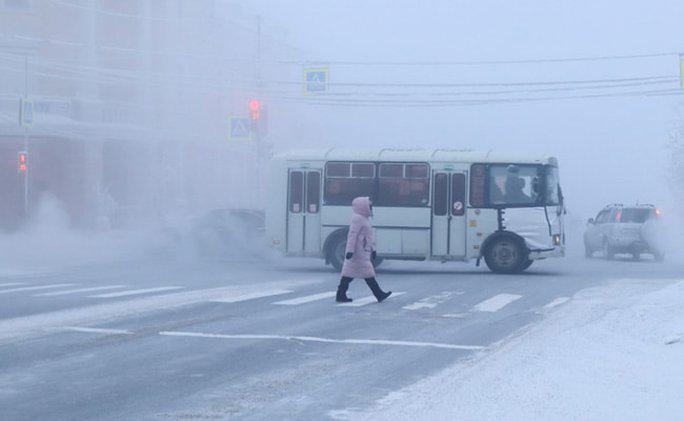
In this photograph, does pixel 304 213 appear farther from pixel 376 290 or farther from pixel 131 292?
pixel 376 290

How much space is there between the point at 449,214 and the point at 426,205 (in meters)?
0.59

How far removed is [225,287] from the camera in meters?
21.6

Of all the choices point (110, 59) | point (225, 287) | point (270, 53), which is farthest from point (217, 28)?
point (225, 287)

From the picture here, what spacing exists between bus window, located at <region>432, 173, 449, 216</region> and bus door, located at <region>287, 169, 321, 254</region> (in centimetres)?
286

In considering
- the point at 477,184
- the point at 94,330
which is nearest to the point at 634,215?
the point at 477,184

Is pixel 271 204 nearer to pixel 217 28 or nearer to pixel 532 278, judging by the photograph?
pixel 532 278

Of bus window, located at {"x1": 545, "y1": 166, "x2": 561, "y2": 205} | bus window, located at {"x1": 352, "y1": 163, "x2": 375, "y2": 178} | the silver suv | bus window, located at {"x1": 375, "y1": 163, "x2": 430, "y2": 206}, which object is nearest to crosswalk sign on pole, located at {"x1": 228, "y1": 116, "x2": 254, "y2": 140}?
the silver suv

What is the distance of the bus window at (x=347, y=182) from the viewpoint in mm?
27312

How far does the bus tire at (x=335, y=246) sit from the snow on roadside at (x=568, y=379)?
501 inches

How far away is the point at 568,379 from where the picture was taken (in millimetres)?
Answer: 9812

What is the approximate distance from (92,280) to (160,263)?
8579mm

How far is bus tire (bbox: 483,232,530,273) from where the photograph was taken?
1034 inches

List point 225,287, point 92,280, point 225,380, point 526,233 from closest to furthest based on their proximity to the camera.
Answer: point 225,380, point 225,287, point 92,280, point 526,233

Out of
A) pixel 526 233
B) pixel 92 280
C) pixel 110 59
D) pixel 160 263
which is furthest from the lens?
pixel 110 59
